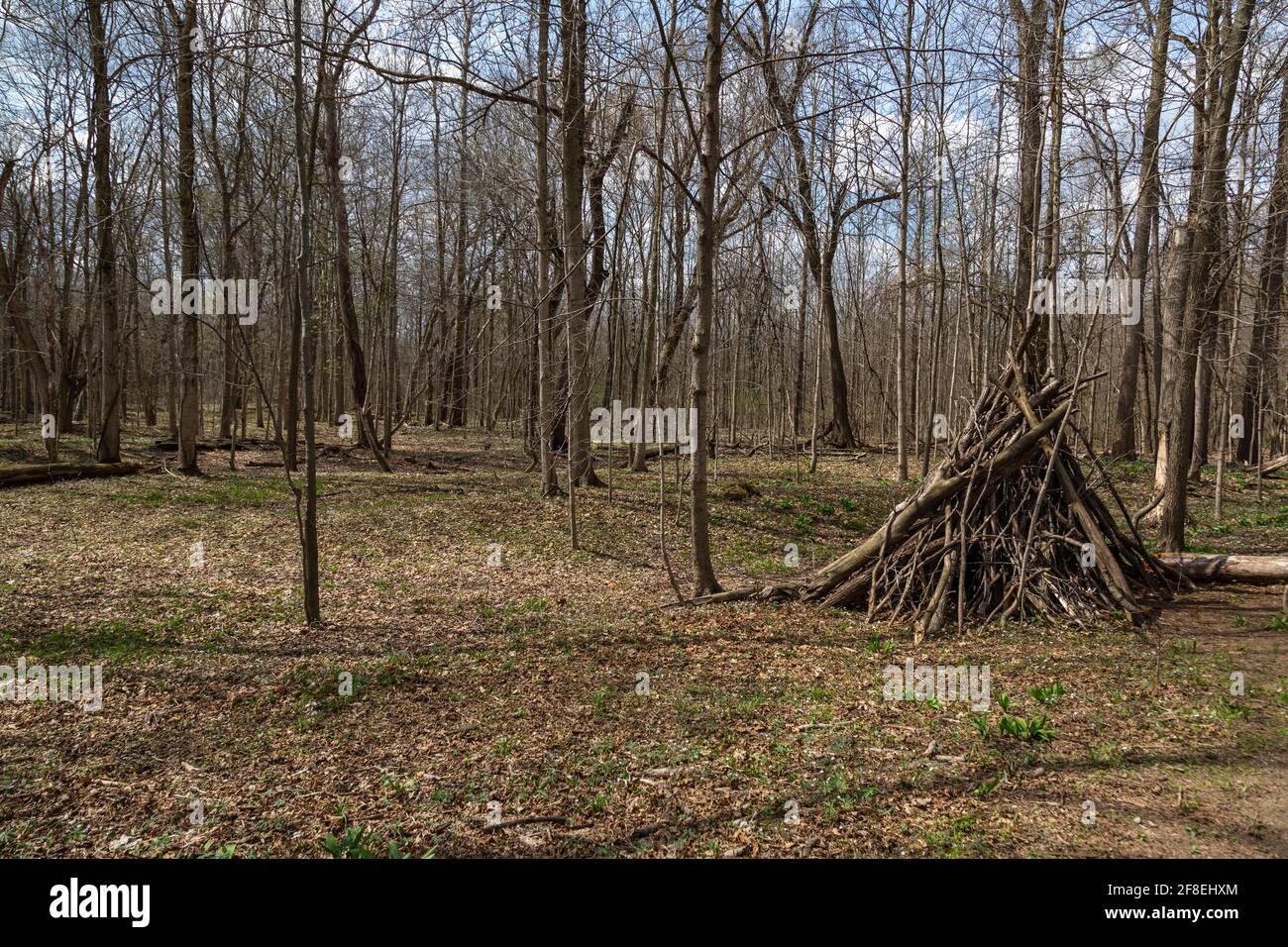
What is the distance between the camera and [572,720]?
4.54m

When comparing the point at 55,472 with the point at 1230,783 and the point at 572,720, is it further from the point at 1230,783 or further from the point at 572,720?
the point at 1230,783

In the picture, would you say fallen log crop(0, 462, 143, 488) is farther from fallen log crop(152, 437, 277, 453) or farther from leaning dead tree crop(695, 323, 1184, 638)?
leaning dead tree crop(695, 323, 1184, 638)

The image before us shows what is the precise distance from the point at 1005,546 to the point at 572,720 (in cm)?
412

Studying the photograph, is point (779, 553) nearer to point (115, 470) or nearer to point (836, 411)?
point (115, 470)

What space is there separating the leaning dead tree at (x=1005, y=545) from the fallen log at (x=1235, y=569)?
24cm

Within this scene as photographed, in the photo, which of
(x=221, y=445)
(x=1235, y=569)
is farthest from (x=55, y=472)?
(x=1235, y=569)

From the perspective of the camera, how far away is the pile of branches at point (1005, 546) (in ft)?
20.9

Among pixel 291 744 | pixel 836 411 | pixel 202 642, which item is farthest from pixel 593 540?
pixel 836 411

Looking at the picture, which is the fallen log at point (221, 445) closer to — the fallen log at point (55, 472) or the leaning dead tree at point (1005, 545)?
the fallen log at point (55, 472)

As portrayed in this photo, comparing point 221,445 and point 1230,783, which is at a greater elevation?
point 221,445

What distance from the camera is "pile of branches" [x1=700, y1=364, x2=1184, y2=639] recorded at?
6363 millimetres

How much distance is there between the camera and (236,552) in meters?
8.37

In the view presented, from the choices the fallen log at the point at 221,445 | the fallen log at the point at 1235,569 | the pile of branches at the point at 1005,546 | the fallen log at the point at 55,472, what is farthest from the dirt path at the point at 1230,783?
the fallen log at the point at 221,445

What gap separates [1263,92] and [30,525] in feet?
43.9
